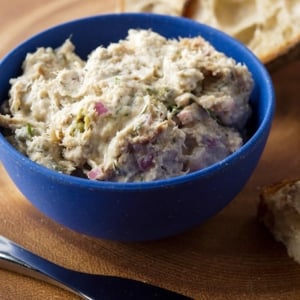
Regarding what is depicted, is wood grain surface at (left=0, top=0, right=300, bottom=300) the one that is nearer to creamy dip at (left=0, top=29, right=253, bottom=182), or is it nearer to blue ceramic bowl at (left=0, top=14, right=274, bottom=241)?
blue ceramic bowl at (left=0, top=14, right=274, bottom=241)

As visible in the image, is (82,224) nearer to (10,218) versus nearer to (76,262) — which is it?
(76,262)

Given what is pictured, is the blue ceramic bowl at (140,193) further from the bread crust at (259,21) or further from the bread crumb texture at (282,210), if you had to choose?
the bread crust at (259,21)

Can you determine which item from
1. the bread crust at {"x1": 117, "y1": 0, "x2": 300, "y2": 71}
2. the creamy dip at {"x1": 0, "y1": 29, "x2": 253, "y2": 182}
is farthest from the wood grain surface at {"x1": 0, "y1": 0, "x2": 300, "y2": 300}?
the bread crust at {"x1": 117, "y1": 0, "x2": 300, "y2": 71}

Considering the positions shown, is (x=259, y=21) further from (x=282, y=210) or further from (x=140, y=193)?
(x=140, y=193)

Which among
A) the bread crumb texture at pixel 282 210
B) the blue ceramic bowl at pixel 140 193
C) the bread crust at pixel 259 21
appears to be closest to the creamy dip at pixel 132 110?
the blue ceramic bowl at pixel 140 193

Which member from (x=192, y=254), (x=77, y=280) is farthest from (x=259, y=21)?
(x=77, y=280)
